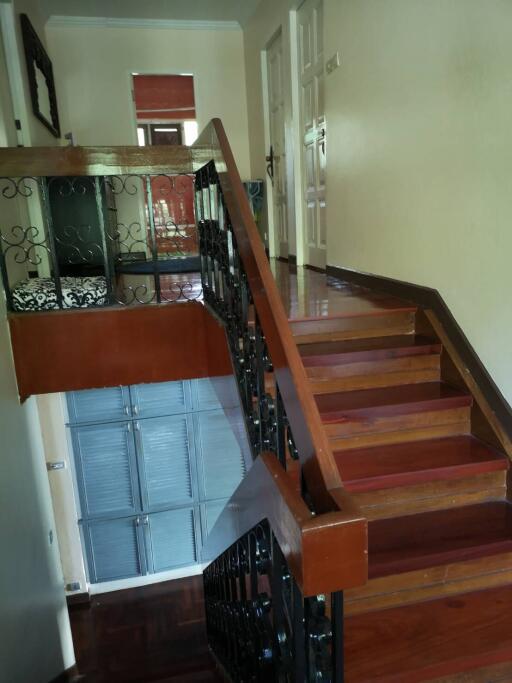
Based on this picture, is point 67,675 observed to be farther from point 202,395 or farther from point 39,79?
point 39,79

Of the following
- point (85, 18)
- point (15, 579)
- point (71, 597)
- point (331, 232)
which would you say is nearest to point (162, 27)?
point (85, 18)

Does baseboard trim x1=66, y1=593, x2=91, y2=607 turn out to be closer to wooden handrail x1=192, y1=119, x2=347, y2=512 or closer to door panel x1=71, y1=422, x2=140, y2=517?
door panel x1=71, y1=422, x2=140, y2=517

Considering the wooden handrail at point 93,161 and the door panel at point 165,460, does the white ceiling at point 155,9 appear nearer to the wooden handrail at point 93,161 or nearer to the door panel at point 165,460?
the wooden handrail at point 93,161

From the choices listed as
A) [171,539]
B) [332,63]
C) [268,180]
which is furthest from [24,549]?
[268,180]

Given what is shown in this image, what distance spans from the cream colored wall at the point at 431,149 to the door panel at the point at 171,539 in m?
3.31

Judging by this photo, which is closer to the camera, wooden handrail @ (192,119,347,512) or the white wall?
wooden handrail @ (192,119,347,512)

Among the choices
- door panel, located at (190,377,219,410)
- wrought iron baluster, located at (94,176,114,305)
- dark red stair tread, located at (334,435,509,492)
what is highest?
wrought iron baluster, located at (94,176,114,305)

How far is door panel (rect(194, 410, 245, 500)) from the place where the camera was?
534 cm

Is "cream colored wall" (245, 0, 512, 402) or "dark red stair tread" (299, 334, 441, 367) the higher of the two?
"cream colored wall" (245, 0, 512, 402)

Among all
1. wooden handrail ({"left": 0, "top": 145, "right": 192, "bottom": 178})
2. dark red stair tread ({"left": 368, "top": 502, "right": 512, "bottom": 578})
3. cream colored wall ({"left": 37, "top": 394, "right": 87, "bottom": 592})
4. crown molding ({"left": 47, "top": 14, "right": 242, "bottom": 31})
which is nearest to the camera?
dark red stair tread ({"left": 368, "top": 502, "right": 512, "bottom": 578})

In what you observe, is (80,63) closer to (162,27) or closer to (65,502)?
(162,27)

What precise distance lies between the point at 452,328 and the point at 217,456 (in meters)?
3.37

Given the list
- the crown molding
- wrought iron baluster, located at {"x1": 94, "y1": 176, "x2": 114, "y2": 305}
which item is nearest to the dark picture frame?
the crown molding

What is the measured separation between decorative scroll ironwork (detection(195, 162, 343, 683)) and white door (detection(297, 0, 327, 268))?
1865 millimetres
